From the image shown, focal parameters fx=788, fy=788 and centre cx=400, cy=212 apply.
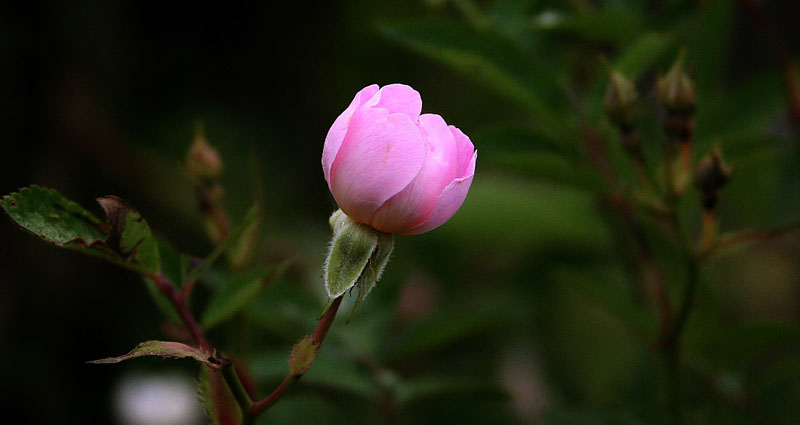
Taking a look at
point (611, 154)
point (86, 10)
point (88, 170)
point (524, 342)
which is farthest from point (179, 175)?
point (611, 154)

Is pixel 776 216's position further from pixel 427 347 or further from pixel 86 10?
pixel 86 10

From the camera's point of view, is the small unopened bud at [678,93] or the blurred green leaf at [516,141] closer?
the small unopened bud at [678,93]

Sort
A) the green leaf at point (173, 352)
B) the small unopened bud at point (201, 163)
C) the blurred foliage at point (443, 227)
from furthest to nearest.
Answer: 1. the blurred foliage at point (443, 227)
2. the small unopened bud at point (201, 163)
3. the green leaf at point (173, 352)

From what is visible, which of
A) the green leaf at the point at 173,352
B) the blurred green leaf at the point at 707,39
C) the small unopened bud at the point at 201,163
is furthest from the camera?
the blurred green leaf at the point at 707,39

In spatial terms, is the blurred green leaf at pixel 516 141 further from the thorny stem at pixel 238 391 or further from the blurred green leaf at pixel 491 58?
the thorny stem at pixel 238 391

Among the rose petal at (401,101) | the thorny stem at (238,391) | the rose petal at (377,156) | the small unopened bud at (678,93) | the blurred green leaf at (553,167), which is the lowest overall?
the blurred green leaf at (553,167)

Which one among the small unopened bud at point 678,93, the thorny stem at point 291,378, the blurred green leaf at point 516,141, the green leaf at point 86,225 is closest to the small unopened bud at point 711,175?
the small unopened bud at point 678,93
